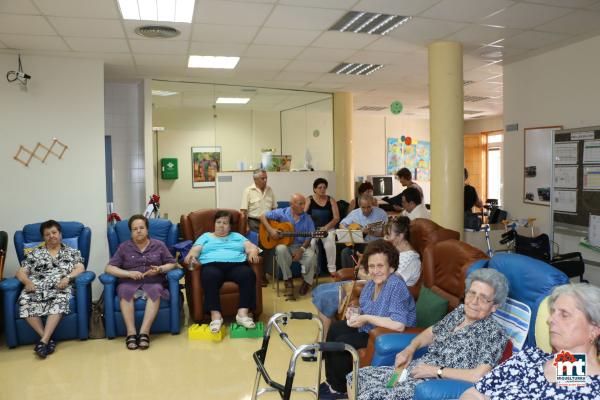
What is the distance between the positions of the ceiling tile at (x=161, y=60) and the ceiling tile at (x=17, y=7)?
172cm

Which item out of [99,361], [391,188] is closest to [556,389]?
[99,361]

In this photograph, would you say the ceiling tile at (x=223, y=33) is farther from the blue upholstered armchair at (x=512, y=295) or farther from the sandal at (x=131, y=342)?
the blue upholstered armchair at (x=512, y=295)

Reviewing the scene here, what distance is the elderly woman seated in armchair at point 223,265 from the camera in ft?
15.6

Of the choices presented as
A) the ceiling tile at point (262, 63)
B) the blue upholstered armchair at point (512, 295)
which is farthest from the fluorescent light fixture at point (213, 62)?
the blue upholstered armchair at point (512, 295)

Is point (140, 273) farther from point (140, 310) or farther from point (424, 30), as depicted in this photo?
point (424, 30)

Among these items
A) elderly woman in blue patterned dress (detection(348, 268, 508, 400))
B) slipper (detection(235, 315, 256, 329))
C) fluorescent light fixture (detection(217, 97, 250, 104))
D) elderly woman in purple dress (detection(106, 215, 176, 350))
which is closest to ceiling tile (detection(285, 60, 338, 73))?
fluorescent light fixture (detection(217, 97, 250, 104))

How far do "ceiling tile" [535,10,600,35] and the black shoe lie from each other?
552 cm

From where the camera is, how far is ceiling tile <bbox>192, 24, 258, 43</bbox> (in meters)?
4.98

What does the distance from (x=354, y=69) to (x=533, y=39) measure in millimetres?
2371

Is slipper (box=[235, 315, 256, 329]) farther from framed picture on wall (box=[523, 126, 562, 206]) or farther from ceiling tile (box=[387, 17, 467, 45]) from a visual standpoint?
framed picture on wall (box=[523, 126, 562, 206])

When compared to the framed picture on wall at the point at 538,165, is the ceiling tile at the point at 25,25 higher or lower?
higher

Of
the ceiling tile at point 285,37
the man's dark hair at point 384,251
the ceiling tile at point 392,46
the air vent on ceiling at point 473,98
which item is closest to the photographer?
the man's dark hair at point 384,251

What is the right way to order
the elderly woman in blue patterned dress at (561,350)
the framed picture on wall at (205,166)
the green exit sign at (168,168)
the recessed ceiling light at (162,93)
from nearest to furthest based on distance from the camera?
1. the elderly woman in blue patterned dress at (561,350)
2. the recessed ceiling light at (162,93)
3. the green exit sign at (168,168)
4. the framed picture on wall at (205,166)

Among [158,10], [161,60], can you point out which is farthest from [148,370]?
[161,60]
